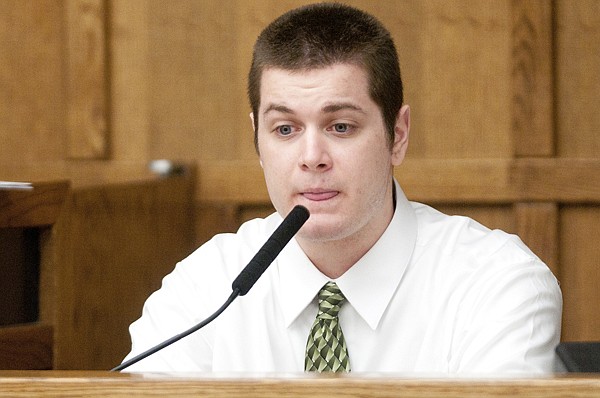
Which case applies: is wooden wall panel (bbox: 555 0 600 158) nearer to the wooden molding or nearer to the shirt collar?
the wooden molding

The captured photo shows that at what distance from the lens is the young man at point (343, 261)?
188 centimetres

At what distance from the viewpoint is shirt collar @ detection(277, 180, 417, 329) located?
2.00 metres

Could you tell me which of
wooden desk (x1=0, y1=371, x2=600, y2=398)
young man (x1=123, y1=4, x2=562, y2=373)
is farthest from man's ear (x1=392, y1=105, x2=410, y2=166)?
wooden desk (x1=0, y1=371, x2=600, y2=398)

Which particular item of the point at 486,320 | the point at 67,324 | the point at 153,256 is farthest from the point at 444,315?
the point at 153,256

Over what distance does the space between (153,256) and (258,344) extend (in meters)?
1.08

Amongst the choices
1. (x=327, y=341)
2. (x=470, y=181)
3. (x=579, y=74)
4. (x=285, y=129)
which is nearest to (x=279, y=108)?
(x=285, y=129)

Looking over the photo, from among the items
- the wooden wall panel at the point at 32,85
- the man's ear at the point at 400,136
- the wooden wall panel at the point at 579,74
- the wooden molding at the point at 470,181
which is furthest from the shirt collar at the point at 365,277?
the wooden wall panel at the point at 32,85

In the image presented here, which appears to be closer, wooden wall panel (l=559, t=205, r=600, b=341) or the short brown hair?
the short brown hair

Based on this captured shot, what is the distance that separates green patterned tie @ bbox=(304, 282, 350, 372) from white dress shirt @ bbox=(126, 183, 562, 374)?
0.02 m

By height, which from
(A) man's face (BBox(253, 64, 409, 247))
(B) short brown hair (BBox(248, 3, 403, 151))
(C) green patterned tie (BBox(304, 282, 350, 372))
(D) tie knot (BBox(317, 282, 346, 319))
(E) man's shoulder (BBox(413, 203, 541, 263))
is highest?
(B) short brown hair (BBox(248, 3, 403, 151))

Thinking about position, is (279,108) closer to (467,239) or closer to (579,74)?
(467,239)

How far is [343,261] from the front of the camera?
2035 millimetres

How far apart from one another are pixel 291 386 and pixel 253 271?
1.41 feet

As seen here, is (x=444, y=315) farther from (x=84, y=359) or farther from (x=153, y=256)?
(x=153, y=256)
